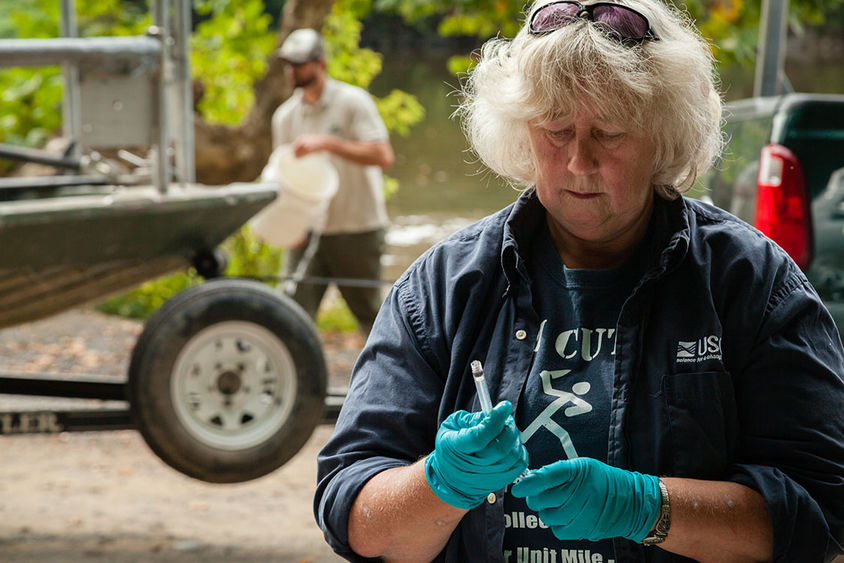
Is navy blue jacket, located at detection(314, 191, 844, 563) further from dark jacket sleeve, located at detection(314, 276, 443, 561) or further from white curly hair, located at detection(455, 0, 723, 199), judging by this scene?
white curly hair, located at detection(455, 0, 723, 199)

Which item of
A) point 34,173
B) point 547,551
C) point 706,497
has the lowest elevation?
point 34,173

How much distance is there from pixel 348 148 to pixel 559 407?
4.47 m

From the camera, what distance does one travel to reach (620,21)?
5.74 feet

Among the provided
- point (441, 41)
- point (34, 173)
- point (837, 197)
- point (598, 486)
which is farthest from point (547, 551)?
point (441, 41)

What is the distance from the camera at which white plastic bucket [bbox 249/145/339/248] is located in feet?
18.8

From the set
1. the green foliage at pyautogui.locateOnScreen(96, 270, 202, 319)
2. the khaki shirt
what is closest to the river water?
the khaki shirt

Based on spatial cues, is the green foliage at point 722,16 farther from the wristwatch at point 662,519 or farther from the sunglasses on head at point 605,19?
the wristwatch at point 662,519

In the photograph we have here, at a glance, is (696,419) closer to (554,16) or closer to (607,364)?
(607,364)

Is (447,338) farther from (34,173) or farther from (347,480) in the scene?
(34,173)

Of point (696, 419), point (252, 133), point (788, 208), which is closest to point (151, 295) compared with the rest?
point (252, 133)

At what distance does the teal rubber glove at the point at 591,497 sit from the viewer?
1608 mm

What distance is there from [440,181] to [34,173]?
886 cm

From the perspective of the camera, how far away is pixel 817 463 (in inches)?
66.8

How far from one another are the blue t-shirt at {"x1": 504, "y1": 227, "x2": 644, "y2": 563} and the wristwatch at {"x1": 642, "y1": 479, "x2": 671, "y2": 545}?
0.09 metres
